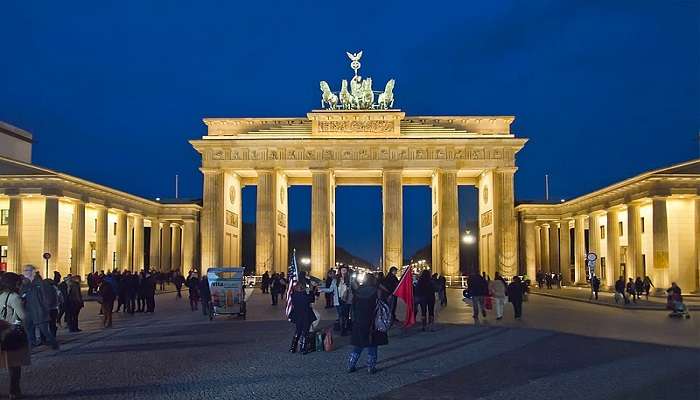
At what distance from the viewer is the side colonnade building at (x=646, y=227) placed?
42000mm

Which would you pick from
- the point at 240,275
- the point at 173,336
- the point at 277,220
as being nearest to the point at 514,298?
the point at 240,275

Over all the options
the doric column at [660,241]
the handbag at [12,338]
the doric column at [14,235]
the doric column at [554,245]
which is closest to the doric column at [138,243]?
the doric column at [14,235]

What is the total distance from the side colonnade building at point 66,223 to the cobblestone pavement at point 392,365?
26382 millimetres

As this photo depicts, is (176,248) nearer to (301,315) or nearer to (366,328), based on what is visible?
(301,315)

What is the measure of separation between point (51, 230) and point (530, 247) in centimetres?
4052

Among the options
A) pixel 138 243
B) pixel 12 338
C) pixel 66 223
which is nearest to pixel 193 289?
pixel 12 338

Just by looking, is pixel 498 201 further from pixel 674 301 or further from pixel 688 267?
pixel 674 301

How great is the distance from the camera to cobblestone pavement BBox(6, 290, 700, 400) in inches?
450

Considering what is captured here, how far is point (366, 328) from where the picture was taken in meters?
13.0

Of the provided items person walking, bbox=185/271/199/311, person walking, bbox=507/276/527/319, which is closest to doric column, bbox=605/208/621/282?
person walking, bbox=507/276/527/319

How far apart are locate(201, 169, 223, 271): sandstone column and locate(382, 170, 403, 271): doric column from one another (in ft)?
44.7

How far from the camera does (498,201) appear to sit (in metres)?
58.9

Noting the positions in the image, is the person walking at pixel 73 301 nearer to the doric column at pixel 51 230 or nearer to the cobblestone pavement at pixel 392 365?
the cobblestone pavement at pixel 392 365

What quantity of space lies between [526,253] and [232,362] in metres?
54.0
